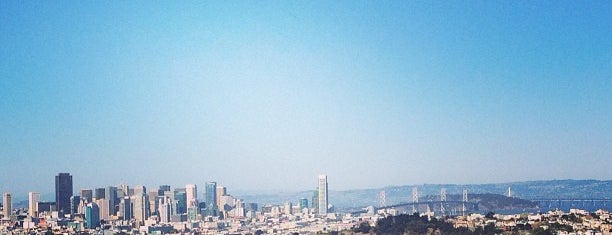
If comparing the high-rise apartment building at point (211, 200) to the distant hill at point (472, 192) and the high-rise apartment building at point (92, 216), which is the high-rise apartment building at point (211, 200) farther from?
the high-rise apartment building at point (92, 216)

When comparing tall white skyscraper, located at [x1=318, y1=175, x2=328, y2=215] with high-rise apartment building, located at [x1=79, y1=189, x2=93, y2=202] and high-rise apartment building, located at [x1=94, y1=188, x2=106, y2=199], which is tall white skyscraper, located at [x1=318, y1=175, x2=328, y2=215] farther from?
high-rise apartment building, located at [x1=79, y1=189, x2=93, y2=202]

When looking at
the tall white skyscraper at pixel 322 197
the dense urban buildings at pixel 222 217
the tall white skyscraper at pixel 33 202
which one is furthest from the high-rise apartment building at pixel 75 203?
the tall white skyscraper at pixel 322 197

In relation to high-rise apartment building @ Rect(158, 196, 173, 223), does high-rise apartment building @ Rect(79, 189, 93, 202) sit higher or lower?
higher

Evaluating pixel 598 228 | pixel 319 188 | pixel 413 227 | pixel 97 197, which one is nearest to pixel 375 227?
pixel 413 227

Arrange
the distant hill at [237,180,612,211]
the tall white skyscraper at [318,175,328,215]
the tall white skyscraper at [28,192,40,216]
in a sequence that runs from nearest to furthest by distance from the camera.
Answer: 1. the tall white skyscraper at [28,192,40,216]
2. the tall white skyscraper at [318,175,328,215]
3. the distant hill at [237,180,612,211]

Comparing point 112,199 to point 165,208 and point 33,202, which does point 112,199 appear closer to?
point 165,208

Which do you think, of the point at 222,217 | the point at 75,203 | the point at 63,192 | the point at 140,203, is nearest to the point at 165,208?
the point at 140,203

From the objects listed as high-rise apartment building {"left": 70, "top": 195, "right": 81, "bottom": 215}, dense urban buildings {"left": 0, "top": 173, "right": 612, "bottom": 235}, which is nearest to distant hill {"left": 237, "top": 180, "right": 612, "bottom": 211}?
dense urban buildings {"left": 0, "top": 173, "right": 612, "bottom": 235}
